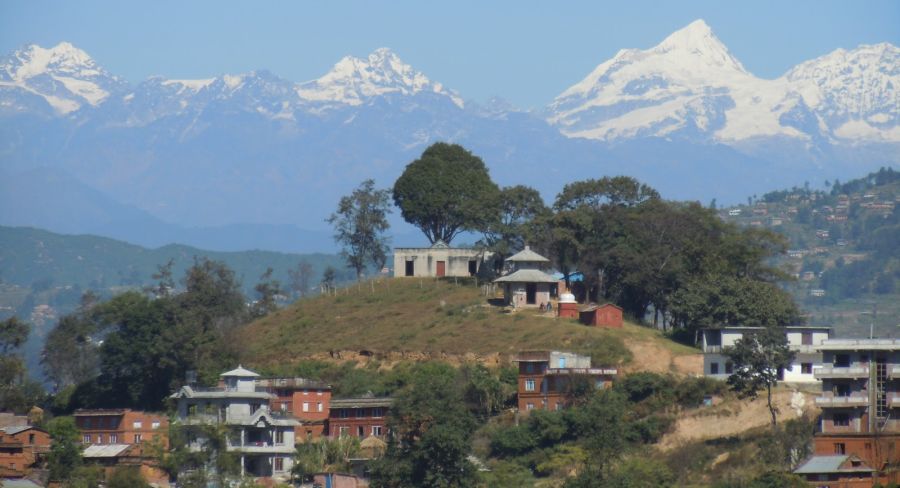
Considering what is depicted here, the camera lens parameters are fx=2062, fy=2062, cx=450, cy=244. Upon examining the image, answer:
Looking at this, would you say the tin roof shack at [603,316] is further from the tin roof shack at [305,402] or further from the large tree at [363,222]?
the large tree at [363,222]

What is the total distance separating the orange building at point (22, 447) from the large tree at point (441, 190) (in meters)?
34.5

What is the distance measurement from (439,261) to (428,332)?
16645 millimetres

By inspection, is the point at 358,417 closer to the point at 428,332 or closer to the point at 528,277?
the point at 428,332

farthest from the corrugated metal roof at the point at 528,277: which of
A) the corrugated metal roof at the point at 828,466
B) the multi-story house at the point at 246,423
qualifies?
the corrugated metal roof at the point at 828,466

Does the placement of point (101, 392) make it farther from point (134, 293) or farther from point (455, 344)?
point (455, 344)

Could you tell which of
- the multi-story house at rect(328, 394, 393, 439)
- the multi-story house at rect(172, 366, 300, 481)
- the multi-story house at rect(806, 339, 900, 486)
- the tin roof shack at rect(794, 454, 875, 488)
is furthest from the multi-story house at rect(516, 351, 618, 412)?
the tin roof shack at rect(794, 454, 875, 488)

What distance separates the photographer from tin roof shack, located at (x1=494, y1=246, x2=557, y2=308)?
110 meters

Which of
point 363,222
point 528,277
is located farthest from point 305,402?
point 363,222

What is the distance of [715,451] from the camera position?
288 feet

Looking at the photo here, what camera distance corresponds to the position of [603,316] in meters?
104

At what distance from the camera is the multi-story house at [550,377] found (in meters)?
94.8

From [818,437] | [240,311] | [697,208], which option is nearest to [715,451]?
[818,437]

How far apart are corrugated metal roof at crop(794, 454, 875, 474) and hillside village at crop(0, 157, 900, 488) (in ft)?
0.39

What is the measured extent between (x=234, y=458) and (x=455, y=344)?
17300 mm
